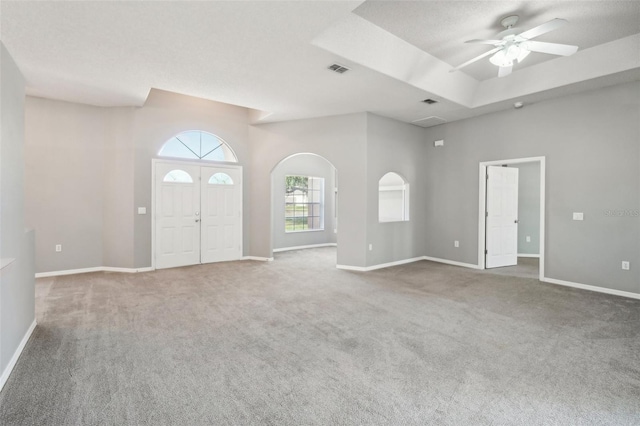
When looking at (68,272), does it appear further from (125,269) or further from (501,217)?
(501,217)

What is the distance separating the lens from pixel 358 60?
3699mm

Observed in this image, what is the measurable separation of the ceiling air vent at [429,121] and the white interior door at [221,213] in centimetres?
389

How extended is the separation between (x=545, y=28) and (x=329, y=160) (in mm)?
3825

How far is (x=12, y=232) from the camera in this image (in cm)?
264

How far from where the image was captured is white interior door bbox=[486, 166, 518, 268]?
20.1 ft

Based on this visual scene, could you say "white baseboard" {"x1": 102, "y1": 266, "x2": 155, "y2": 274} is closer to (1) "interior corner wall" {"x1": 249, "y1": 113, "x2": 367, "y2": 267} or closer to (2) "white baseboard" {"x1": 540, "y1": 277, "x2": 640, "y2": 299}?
(1) "interior corner wall" {"x1": 249, "y1": 113, "x2": 367, "y2": 267}

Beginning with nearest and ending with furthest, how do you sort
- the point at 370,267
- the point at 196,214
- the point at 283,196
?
1. the point at 370,267
2. the point at 196,214
3. the point at 283,196

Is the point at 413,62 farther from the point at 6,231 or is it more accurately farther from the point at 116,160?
the point at 116,160

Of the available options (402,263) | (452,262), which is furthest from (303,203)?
(452,262)

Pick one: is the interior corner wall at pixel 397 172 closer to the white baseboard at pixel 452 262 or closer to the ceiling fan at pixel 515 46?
the white baseboard at pixel 452 262

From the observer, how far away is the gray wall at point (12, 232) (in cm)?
237

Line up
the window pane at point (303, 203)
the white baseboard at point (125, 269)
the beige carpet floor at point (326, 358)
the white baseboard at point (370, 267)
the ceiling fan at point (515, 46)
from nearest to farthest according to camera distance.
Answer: the beige carpet floor at point (326, 358), the ceiling fan at point (515, 46), the white baseboard at point (125, 269), the white baseboard at point (370, 267), the window pane at point (303, 203)

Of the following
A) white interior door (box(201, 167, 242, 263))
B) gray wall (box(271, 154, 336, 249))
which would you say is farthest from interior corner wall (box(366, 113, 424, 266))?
white interior door (box(201, 167, 242, 263))

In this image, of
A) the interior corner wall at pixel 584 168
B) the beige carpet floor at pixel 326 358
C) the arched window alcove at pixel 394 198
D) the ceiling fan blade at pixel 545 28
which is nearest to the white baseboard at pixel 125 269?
the beige carpet floor at pixel 326 358
